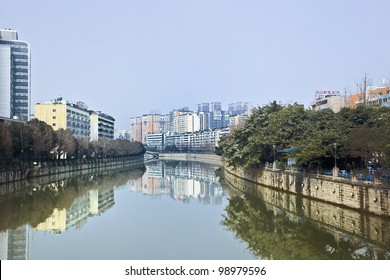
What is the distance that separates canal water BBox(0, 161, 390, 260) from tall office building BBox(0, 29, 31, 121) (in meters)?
33.3

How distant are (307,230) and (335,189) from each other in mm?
3790

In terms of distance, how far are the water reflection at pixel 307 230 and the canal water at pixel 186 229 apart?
0.02 metres

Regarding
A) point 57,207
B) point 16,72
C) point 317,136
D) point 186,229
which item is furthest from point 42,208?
point 16,72

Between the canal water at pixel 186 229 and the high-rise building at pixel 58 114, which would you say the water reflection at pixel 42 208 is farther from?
the high-rise building at pixel 58 114

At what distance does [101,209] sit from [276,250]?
10.9 m

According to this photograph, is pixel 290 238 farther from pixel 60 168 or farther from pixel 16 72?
pixel 16 72

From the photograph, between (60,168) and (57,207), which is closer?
(57,207)

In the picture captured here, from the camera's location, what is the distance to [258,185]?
28516mm

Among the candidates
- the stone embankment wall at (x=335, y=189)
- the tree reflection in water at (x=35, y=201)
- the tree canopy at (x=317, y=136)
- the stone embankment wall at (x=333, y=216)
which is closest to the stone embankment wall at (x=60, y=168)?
the tree reflection in water at (x=35, y=201)

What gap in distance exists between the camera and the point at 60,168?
41312 millimetres

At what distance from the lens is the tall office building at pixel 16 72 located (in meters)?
54.0

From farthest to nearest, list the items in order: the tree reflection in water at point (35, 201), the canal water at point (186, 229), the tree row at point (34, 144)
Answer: the tree row at point (34, 144) < the tree reflection in water at point (35, 201) < the canal water at point (186, 229)

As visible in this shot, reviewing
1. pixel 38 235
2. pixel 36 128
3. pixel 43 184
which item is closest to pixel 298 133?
pixel 38 235

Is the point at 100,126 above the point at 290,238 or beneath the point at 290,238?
above
